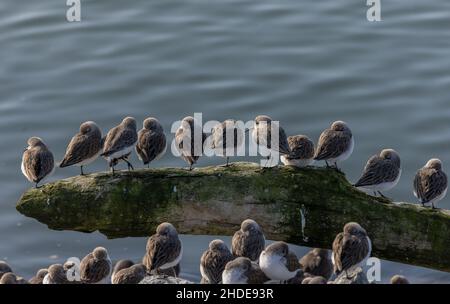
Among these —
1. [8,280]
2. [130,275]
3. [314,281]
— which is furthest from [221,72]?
[314,281]

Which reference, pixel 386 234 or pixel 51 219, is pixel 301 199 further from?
pixel 51 219

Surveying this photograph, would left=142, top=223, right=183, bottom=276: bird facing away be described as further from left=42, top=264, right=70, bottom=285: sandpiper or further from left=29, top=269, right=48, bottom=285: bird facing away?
left=29, top=269, right=48, bottom=285: bird facing away

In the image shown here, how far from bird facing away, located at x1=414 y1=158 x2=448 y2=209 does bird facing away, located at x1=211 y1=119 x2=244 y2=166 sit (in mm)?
3085

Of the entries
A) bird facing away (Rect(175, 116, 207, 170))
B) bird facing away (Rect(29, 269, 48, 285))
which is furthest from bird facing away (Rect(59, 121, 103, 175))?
bird facing away (Rect(29, 269, 48, 285))

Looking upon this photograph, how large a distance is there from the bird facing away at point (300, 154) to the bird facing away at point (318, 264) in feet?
5.45

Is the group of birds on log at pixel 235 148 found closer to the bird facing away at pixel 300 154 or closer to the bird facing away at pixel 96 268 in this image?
the bird facing away at pixel 300 154

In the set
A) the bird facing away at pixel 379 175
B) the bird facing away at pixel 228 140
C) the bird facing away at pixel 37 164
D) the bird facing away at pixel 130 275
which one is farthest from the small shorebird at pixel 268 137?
the bird facing away at pixel 37 164

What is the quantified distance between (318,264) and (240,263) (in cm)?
169

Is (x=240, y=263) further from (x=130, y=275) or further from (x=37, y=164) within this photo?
(x=37, y=164)

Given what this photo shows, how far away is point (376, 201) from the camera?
1511 centimetres

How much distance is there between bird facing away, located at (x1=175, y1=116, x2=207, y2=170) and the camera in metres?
16.3

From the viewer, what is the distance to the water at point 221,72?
2072cm

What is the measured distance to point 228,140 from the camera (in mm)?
16109

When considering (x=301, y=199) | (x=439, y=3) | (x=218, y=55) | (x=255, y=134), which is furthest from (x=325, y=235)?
(x=439, y=3)
